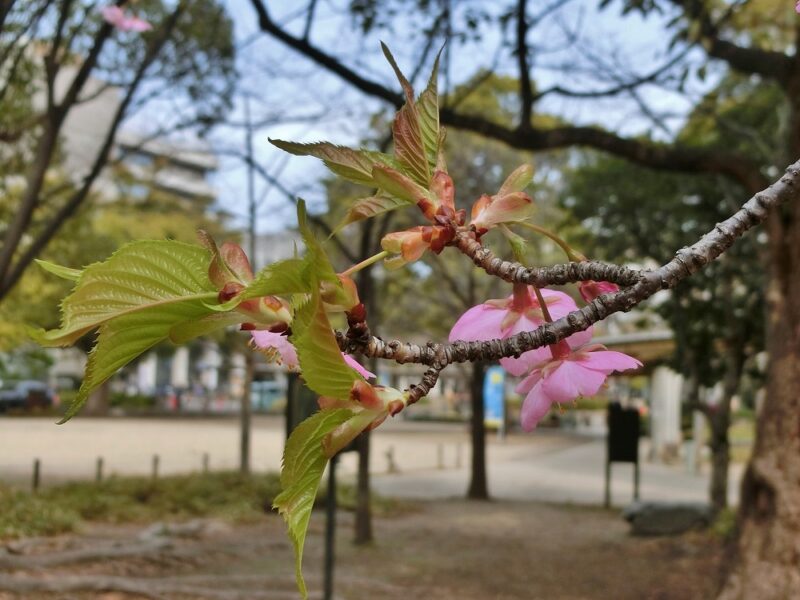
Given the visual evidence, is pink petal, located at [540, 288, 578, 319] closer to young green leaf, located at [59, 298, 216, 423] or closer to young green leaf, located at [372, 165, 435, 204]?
young green leaf, located at [372, 165, 435, 204]

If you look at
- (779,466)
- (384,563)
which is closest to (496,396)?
(384,563)

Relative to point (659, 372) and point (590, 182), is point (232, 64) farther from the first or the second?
point (659, 372)

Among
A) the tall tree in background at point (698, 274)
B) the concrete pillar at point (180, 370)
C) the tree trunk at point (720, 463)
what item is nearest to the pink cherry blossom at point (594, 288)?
the tall tree in background at point (698, 274)

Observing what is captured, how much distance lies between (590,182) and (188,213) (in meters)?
8.84

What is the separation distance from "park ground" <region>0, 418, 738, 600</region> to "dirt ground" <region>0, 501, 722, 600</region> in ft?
0.05

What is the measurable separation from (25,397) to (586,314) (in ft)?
101

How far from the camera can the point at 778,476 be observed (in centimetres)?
450

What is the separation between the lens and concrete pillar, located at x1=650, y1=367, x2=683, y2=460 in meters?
17.2

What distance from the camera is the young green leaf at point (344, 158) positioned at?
0.53 m

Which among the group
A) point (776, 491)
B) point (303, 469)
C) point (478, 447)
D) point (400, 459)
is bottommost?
point (400, 459)

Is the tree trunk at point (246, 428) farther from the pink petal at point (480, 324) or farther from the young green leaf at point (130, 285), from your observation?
the young green leaf at point (130, 285)

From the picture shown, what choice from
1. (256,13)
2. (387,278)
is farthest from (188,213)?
(256,13)

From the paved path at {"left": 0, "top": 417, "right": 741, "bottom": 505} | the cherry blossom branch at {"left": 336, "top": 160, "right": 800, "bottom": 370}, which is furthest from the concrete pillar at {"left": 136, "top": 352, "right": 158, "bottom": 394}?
the cherry blossom branch at {"left": 336, "top": 160, "right": 800, "bottom": 370}

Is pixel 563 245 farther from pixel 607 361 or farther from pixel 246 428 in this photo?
pixel 246 428
